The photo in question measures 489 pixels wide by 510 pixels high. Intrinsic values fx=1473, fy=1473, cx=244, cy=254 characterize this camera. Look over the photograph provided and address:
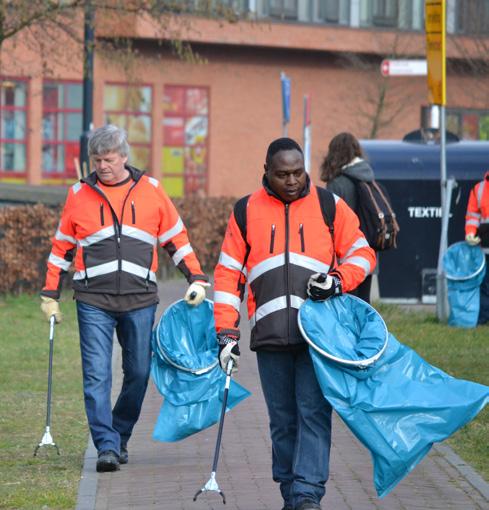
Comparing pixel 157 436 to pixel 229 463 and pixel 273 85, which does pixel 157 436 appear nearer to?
pixel 229 463

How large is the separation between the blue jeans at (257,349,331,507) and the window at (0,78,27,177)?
3041cm

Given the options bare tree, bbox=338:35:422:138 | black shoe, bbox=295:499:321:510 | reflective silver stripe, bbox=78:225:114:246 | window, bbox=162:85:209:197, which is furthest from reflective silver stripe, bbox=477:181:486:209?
window, bbox=162:85:209:197

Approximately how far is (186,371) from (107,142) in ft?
4.28

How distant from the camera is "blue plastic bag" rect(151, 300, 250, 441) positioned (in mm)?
7871

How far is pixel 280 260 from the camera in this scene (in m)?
6.27

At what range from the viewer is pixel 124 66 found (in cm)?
1850

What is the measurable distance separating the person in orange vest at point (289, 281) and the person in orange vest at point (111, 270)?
1520 mm

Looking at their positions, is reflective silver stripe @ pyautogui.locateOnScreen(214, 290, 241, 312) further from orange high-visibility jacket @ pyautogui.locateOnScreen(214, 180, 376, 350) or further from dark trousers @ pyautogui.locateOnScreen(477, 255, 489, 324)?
dark trousers @ pyautogui.locateOnScreen(477, 255, 489, 324)

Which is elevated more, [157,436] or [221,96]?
[221,96]

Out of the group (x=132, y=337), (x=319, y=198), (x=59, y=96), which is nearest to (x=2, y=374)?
(x=132, y=337)

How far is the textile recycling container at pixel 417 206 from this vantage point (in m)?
16.8

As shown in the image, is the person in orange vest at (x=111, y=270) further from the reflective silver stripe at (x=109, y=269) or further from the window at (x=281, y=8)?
the window at (x=281, y=8)

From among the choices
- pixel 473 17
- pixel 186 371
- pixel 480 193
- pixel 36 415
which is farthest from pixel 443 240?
pixel 473 17

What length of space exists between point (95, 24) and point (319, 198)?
1249 centimetres
